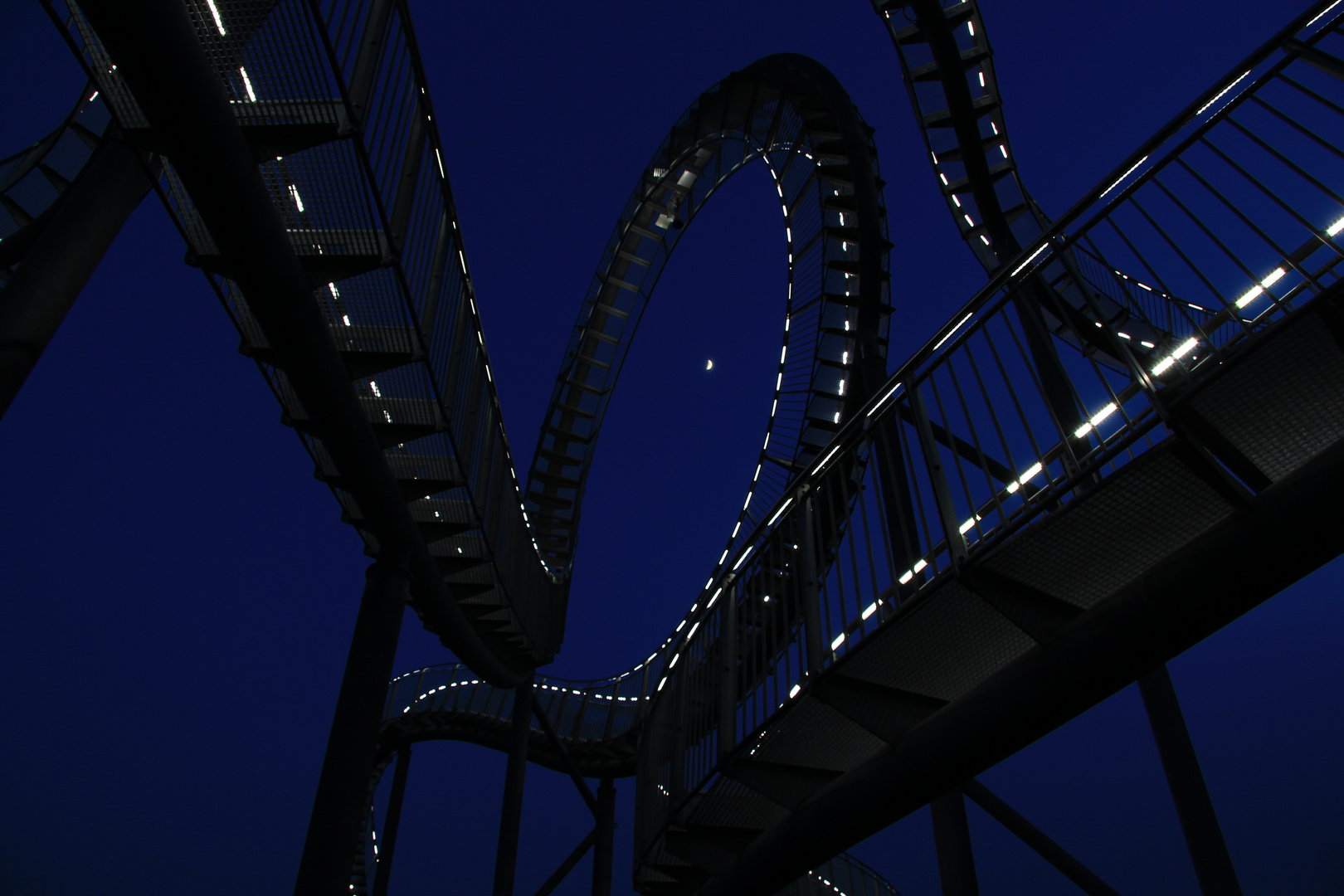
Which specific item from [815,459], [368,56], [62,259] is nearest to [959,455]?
[815,459]

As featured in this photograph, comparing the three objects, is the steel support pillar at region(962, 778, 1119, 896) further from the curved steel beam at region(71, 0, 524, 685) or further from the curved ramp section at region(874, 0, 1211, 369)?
the curved ramp section at region(874, 0, 1211, 369)

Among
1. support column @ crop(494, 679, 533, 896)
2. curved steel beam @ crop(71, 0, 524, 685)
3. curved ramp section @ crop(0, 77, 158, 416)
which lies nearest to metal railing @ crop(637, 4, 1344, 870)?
curved steel beam @ crop(71, 0, 524, 685)

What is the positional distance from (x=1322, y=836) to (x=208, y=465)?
97.4 m

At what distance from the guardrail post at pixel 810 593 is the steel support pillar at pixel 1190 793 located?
2.76 meters

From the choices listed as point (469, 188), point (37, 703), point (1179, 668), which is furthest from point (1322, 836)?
point (469, 188)

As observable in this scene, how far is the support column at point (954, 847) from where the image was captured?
5578mm

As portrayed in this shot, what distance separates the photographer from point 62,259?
391 centimetres

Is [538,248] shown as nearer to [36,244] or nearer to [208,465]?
[208,465]

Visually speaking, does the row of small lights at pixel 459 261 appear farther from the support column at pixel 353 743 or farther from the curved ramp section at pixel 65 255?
the support column at pixel 353 743

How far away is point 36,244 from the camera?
3.90m

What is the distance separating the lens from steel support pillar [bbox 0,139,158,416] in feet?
11.8

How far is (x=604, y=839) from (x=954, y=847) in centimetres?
827

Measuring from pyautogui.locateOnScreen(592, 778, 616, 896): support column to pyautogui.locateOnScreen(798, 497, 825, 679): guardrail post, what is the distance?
30.5 feet

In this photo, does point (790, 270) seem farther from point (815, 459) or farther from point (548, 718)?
point (815, 459)
